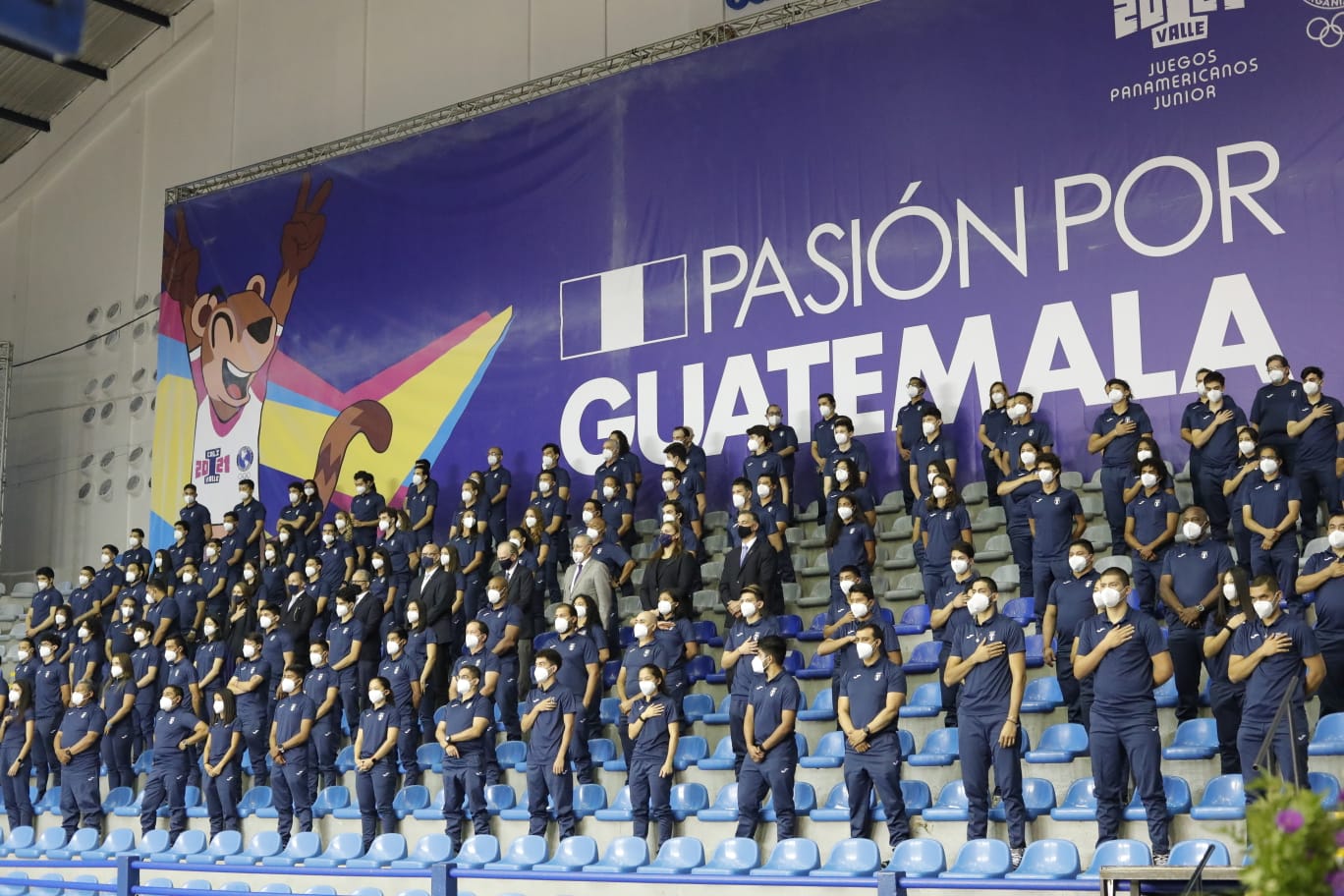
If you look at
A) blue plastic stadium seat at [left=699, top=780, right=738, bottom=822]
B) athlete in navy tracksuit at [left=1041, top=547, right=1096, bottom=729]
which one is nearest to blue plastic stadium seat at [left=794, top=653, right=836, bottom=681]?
blue plastic stadium seat at [left=699, top=780, right=738, bottom=822]

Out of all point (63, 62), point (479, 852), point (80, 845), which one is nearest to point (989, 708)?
point (479, 852)

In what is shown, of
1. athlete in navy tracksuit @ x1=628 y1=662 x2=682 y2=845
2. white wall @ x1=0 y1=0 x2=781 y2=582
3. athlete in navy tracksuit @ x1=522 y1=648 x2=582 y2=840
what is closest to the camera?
athlete in navy tracksuit @ x1=628 y1=662 x2=682 y2=845

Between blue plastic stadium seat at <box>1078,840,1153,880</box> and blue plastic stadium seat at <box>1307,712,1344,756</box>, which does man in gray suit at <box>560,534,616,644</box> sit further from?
blue plastic stadium seat at <box>1307,712,1344,756</box>

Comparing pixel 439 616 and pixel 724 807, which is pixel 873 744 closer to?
pixel 724 807

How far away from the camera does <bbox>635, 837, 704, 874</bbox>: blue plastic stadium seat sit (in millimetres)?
9641

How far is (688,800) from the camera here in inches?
426

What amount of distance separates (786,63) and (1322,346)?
253 inches

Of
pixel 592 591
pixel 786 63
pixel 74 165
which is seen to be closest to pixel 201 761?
pixel 592 591

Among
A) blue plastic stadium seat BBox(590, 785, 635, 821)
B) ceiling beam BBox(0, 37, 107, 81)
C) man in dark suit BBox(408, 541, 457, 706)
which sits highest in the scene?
ceiling beam BBox(0, 37, 107, 81)

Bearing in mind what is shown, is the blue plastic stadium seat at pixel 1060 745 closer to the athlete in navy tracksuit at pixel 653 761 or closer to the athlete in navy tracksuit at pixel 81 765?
the athlete in navy tracksuit at pixel 653 761

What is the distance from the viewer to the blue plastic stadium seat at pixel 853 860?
8.99m

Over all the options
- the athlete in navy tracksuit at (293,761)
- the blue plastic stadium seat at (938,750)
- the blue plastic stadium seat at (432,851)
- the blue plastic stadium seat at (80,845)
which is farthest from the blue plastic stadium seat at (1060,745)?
the blue plastic stadium seat at (80,845)

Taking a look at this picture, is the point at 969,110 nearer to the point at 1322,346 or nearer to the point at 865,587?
the point at 1322,346

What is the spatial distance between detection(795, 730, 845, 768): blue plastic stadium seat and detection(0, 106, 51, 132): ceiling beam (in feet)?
62.8
